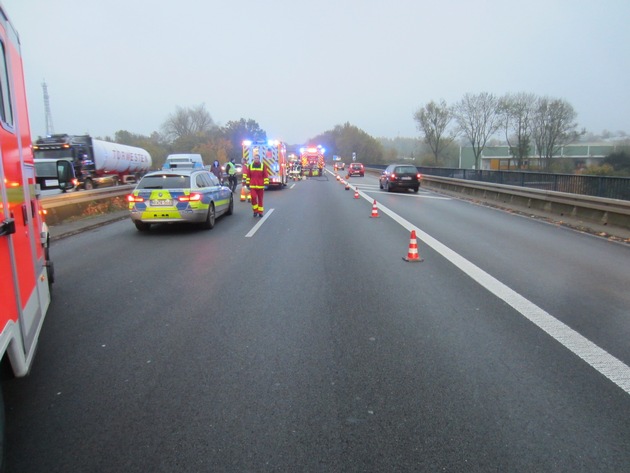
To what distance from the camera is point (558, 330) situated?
4.82 m

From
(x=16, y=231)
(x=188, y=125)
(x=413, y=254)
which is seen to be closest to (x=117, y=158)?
(x=413, y=254)

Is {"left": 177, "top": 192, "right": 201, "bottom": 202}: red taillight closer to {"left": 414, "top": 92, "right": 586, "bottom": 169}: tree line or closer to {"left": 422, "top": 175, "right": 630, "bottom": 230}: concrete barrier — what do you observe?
{"left": 422, "top": 175, "right": 630, "bottom": 230}: concrete barrier

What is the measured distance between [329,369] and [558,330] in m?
2.52

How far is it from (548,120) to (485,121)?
41.9ft

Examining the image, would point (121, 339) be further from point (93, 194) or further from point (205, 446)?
point (93, 194)

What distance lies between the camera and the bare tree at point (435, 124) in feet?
233

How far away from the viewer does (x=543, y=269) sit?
7617 millimetres

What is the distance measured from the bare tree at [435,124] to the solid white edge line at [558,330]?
67245 mm

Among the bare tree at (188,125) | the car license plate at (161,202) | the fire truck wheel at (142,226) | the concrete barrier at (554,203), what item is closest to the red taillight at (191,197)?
the car license plate at (161,202)

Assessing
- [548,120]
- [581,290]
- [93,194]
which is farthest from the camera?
[548,120]

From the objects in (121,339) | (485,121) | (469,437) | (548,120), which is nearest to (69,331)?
(121,339)

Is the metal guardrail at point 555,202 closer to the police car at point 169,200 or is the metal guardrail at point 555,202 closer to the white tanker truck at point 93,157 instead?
the police car at point 169,200

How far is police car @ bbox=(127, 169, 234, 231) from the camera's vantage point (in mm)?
11188

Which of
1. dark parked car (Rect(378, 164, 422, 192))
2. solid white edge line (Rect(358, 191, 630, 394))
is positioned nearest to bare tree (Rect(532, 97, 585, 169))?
dark parked car (Rect(378, 164, 422, 192))
